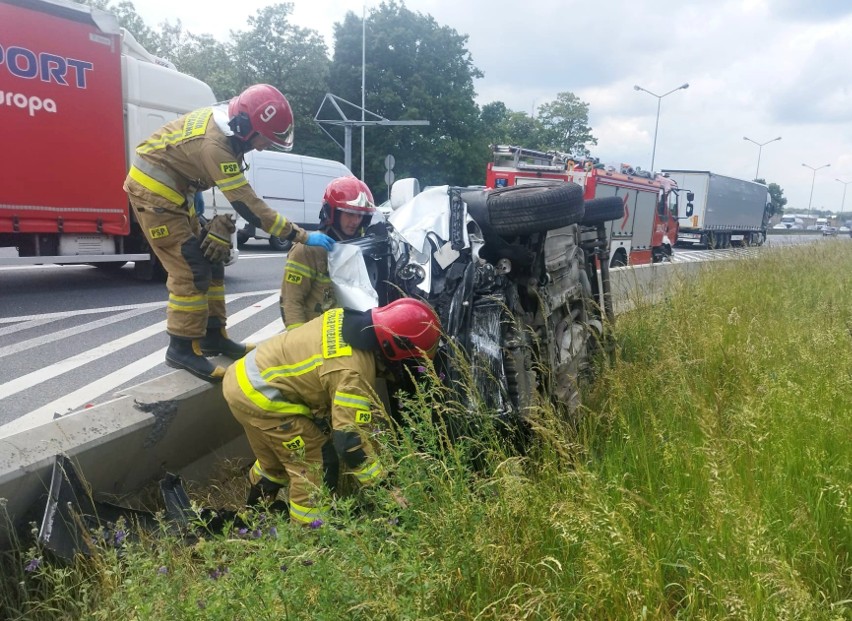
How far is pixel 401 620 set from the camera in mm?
1516

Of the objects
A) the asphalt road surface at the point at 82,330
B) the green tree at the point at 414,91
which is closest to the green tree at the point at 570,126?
the green tree at the point at 414,91

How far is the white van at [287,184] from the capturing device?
1531 centimetres

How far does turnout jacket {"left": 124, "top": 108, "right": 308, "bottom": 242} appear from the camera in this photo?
3646 mm

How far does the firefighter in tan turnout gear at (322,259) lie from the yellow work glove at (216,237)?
0.38m

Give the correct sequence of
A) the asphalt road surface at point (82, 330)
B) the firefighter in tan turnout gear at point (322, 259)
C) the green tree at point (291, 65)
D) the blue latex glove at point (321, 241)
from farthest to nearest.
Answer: the green tree at point (291, 65), the asphalt road surface at point (82, 330), the firefighter in tan turnout gear at point (322, 259), the blue latex glove at point (321, 241)

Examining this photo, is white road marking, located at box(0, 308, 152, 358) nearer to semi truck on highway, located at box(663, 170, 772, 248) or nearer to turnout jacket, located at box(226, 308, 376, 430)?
turnout jacket, located at box(226, 308, 376, 430)

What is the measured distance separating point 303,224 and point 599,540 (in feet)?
50.2

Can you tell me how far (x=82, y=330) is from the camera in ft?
20.4

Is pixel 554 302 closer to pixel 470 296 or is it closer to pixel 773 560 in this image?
pixel 470 296

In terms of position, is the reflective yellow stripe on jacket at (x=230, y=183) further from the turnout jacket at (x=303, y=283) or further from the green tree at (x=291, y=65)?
the green tree at (x=291, y=65)

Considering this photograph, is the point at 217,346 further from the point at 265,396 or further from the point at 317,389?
the point at 317,389

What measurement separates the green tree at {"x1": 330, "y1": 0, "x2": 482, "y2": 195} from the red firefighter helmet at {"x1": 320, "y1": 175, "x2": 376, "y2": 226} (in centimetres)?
3121

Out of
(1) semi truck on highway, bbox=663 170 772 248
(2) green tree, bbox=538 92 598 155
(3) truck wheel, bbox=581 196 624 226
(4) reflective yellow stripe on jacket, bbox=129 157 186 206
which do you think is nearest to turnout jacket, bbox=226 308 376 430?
(4) reflective yellow stripe on jacket, bbox=129 157 186 206

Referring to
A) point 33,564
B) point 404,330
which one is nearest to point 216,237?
point 404,330
